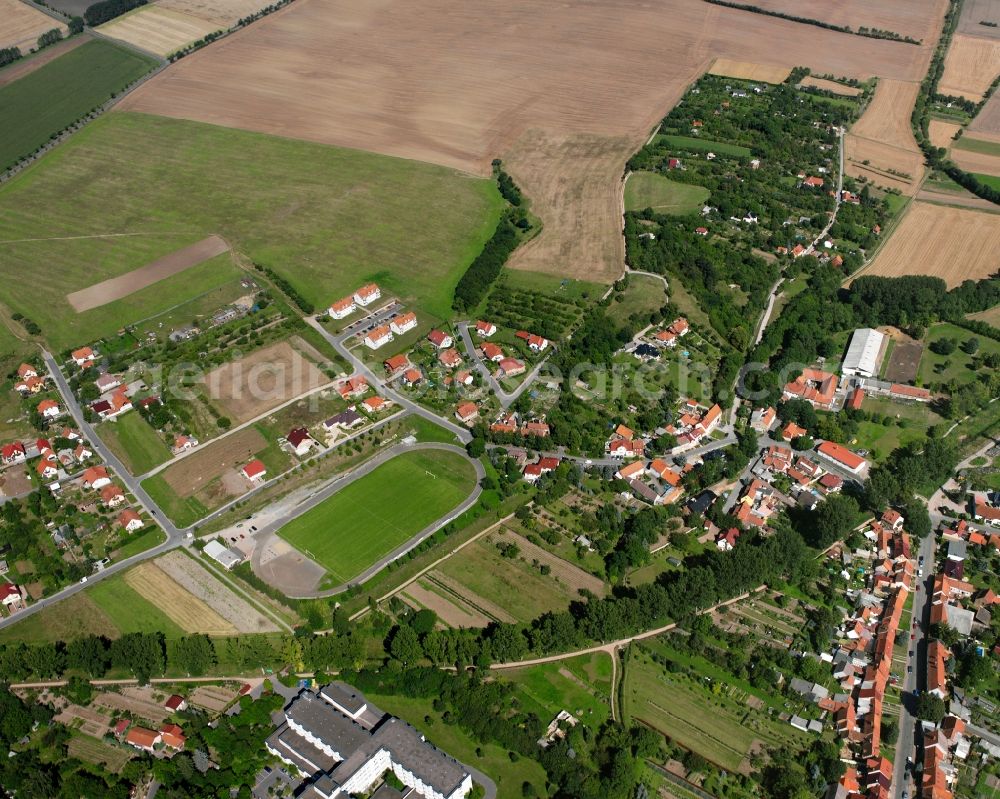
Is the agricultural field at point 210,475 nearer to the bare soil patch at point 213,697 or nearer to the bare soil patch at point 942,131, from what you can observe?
the bare soil patch at point 213,697

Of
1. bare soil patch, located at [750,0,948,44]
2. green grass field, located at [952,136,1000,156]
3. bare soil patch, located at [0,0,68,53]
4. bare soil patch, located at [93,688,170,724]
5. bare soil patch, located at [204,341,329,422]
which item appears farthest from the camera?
bare soil patch, located at [750,0,948,44]

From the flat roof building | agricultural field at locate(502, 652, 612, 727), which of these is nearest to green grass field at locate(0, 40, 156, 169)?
agricultural field at locate(502, 652, 612, 727)

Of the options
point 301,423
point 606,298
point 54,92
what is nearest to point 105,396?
point 301,423

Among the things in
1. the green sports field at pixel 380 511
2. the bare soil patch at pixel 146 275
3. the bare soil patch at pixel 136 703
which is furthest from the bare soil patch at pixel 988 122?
the bare soil patch at pixel 136 703

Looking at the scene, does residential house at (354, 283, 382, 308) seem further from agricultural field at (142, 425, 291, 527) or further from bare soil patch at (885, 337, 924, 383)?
bare soil patch at (885, 337, 924, 383)

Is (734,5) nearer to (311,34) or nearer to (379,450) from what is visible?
(311,34)

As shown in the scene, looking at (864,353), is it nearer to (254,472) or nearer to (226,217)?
(254,472)

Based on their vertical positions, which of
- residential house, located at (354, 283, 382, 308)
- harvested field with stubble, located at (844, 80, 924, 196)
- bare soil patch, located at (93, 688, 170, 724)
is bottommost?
bare soil patch, located at (93, 688, 170, 724)
